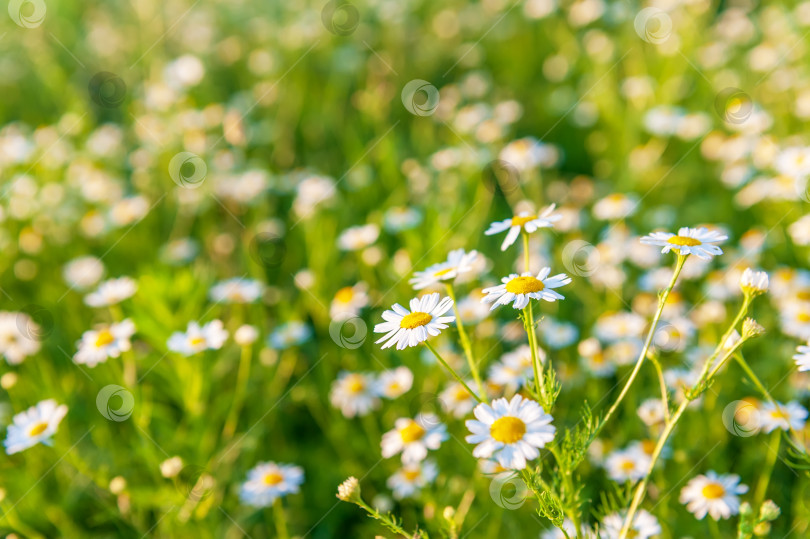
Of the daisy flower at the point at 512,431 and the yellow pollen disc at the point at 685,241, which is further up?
the daisy flower at the point at 512,431

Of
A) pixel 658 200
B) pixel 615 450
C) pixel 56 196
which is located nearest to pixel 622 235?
pixel 658 200

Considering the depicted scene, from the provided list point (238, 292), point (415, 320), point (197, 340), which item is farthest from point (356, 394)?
point (415, 320)

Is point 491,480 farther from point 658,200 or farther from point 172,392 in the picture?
point 658,200

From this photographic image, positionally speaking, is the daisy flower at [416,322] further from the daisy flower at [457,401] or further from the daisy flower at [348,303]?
the daisy flower at [348,303]

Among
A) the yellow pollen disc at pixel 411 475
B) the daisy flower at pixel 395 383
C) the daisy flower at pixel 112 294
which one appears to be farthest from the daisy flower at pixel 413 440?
the daisy flower at pixel 112 294

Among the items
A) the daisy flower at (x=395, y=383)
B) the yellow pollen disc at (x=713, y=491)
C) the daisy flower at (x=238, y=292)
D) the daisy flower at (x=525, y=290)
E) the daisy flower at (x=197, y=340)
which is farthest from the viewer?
the daisy flower at (x=238, y=292)

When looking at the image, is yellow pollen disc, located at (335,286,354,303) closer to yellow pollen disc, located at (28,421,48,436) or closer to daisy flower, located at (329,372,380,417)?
daisy flower, located at (329,372,380,417)

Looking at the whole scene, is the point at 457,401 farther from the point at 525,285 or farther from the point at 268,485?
the point at 525,285
